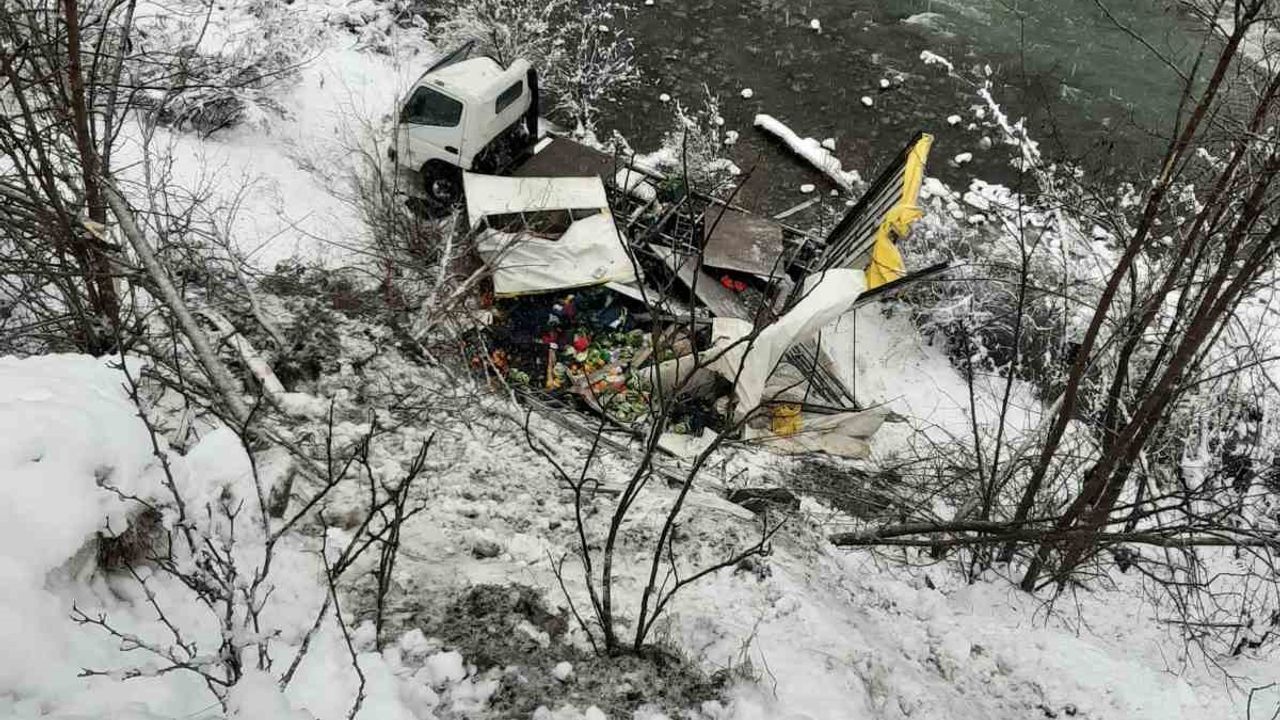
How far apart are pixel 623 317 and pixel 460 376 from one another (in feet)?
6.36

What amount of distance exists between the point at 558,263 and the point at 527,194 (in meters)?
1.13

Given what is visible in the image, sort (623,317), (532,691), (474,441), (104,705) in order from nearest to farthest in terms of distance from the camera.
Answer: (104,705) < (532,691) < (474,441) < (623,317)

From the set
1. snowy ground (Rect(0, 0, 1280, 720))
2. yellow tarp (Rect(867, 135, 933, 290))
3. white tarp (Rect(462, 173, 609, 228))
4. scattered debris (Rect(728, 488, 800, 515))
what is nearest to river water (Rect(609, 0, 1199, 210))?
white tarp (Rect(462, 173, 609, 228))

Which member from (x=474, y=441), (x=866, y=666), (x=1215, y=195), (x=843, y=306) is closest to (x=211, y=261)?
(x=474, y=441)

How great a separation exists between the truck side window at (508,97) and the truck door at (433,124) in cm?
55

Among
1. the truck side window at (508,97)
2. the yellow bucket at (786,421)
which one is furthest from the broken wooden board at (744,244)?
the truck side window at (508,97)

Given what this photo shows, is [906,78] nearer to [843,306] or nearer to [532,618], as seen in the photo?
[843,306]

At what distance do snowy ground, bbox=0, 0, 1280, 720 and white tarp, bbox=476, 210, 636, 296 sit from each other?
1.55m

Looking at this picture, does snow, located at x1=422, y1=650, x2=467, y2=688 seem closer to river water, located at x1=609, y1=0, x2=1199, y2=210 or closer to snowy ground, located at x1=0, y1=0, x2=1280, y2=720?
snowy ground, located at x1=0, y1=0, x2=1280, y2=720

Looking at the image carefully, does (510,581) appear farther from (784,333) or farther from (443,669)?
(784,333)

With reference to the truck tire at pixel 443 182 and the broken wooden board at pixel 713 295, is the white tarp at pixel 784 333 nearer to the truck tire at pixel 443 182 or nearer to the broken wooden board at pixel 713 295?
the broken wooden board at pixel 713 295

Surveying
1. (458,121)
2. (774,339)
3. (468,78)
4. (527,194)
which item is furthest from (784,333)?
(468,78)

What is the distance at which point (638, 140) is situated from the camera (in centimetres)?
1284

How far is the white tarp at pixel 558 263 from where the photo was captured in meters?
9.30
